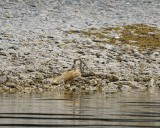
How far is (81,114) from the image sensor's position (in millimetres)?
13352

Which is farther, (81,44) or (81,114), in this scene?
(81,44)

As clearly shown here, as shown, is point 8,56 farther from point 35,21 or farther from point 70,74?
point 35,21

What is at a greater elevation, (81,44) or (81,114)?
(81,44)

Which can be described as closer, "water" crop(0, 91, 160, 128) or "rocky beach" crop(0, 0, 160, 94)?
"water" crop(0, 91, 160, 128)

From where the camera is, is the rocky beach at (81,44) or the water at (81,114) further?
the rocky beach at (81,44)

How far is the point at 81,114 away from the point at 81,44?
51.2 ft

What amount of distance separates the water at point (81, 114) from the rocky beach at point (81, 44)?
214 inches

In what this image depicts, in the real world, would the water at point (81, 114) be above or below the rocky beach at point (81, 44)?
below

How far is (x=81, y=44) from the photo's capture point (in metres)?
28.9

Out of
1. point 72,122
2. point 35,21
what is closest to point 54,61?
point 35,21

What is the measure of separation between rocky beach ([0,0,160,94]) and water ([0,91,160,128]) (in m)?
5.43

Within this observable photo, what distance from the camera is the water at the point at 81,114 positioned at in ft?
37.7

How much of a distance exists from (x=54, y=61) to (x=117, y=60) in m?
2.56

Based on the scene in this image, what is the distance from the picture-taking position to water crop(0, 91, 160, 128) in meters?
11.5
